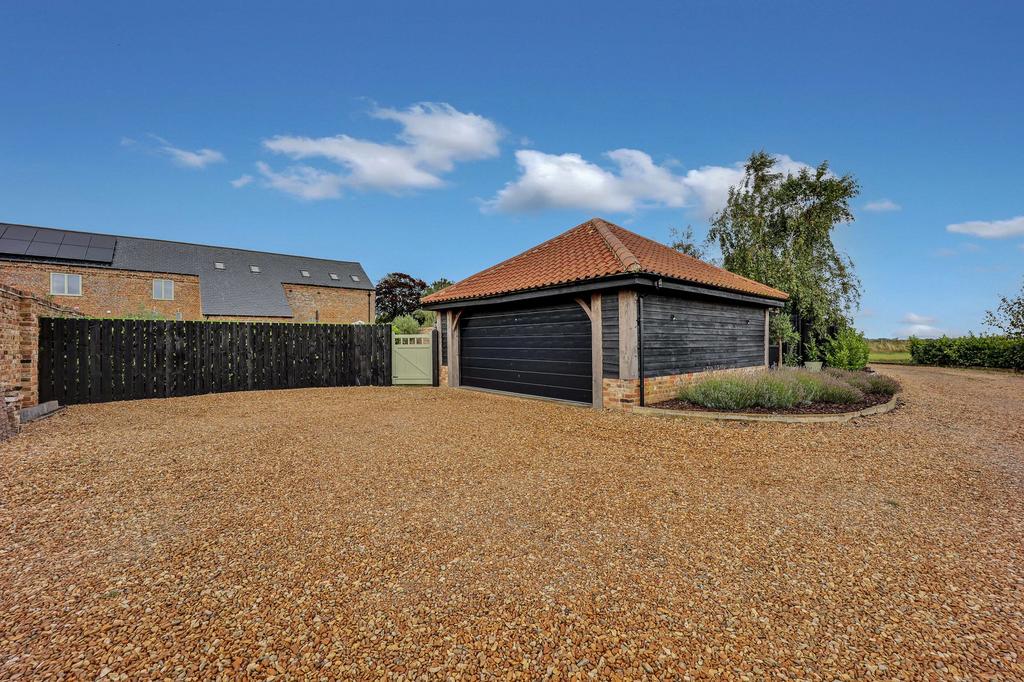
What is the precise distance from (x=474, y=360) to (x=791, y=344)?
468 inches

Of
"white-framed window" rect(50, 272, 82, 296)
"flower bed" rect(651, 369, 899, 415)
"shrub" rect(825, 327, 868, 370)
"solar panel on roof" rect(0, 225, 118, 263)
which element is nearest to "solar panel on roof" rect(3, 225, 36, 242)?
"solar panel on roof" rect(0, 225, 118, 263)

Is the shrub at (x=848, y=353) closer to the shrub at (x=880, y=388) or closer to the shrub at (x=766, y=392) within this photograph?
the shrub at (x=880, y=388)

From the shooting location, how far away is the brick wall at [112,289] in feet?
72.7

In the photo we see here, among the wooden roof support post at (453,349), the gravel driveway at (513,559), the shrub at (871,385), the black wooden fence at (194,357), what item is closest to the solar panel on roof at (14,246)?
the black wooden fence at (194,357)

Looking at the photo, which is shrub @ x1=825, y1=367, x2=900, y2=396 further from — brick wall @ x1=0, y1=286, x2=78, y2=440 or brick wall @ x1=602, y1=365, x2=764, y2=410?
brick wall @ x1=0, y1=286, x2=78, y2=440

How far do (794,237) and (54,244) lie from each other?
38392mm

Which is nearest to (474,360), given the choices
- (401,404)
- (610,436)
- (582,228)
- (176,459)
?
(401,404)

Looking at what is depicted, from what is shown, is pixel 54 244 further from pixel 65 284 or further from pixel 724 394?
pixel 724 394

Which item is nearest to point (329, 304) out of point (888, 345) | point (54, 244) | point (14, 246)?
point (54, 244)

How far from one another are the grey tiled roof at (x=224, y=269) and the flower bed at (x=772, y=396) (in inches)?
1029

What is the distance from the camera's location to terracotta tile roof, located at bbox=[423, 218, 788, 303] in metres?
8.53

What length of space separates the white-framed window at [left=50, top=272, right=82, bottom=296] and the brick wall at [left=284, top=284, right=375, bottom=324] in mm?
10287

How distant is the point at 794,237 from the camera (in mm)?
19969

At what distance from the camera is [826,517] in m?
3.46
